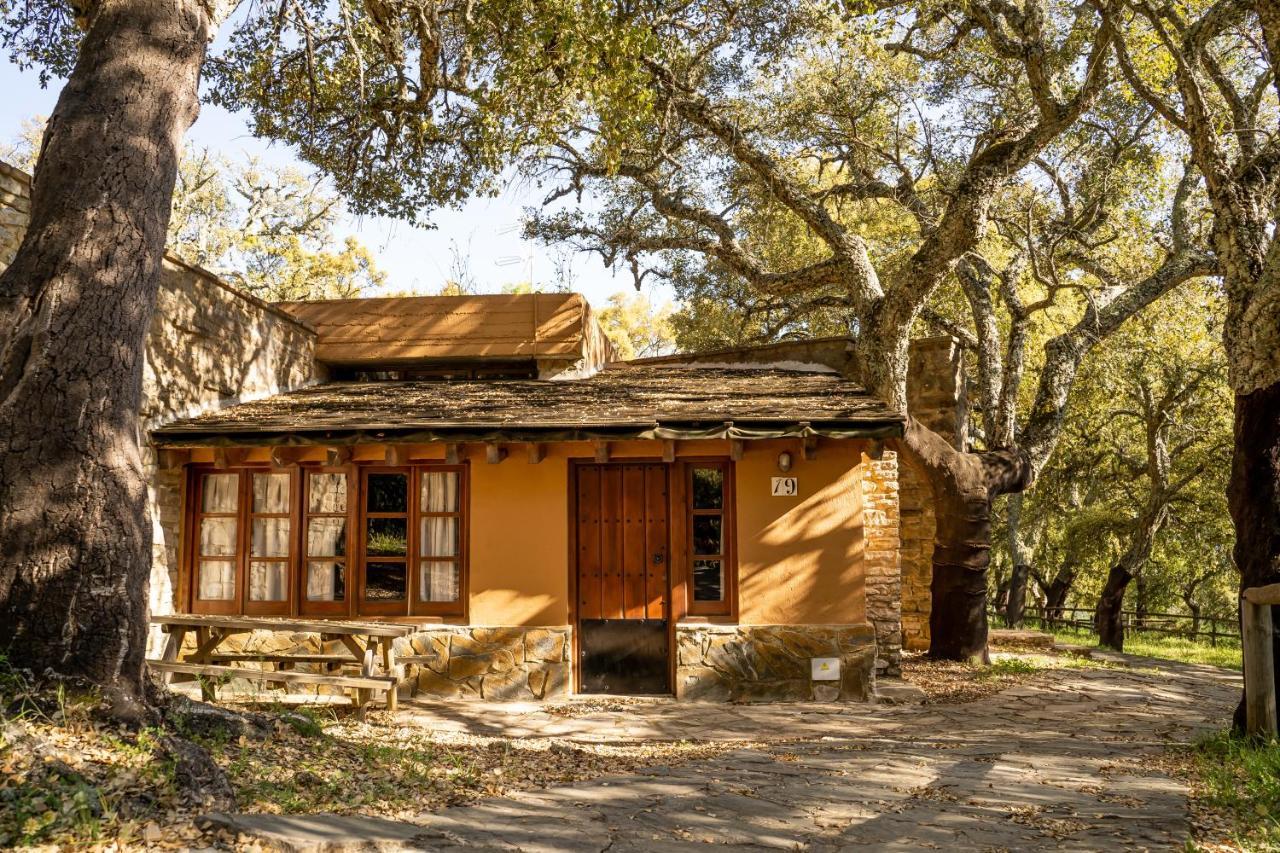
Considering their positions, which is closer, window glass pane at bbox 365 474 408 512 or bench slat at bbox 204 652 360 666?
bench slat at bbox 204 652 360 666

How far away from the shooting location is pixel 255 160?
30.2 m

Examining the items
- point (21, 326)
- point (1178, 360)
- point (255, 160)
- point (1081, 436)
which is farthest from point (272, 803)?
point (255, 160)

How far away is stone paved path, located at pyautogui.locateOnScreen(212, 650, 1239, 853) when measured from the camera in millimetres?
4594

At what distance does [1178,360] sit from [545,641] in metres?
13.6

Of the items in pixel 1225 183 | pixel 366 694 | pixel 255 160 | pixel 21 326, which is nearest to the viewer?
pixel 21 326

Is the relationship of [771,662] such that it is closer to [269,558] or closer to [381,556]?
[381,556]

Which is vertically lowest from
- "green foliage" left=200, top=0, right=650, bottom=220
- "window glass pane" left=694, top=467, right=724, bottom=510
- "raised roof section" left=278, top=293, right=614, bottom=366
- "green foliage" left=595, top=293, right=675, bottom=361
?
"window glass pane" left=694, top=467, right=724, bottom=510

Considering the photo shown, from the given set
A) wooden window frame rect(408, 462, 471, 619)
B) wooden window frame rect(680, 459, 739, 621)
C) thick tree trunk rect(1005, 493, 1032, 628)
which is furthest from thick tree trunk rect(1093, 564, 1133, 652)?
wooden window frame rect(408, 462, 471, 619)

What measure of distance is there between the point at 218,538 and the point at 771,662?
19.7 feet

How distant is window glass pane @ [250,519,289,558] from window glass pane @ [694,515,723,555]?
441 centimetres

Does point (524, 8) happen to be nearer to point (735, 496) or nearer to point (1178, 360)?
point (735, 496)

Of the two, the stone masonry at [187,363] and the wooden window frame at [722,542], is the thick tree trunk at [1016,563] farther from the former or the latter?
the stone masonry at [187,363]

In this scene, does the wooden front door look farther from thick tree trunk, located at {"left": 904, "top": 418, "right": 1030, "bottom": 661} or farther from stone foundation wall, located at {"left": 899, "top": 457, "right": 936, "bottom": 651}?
stone foundation wall, located at {"left": 899, "top": 457, "right": 936, "bottom": 651}

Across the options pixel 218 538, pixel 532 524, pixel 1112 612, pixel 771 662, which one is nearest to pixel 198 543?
pixel 218 538
